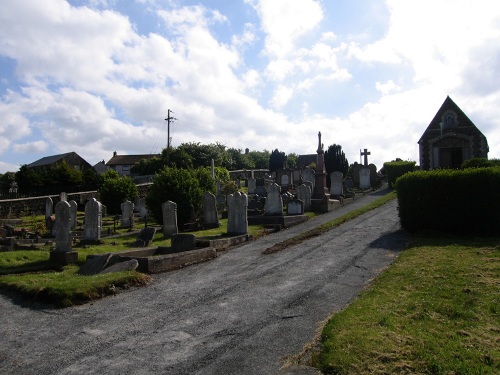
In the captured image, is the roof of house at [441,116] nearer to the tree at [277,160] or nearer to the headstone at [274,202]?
the tree at [277,160]

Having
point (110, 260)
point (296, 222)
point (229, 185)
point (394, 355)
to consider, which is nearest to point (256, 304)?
point (394, 355)

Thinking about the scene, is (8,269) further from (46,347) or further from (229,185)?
(229,185)

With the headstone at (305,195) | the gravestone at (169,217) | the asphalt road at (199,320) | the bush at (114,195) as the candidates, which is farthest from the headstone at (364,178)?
the asphalt road at (199,320)

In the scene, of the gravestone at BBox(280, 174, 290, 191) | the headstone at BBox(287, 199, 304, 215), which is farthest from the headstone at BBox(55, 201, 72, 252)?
the gravestone at BBox(280, 174, 290, 191)

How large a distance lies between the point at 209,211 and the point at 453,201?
29.9ft

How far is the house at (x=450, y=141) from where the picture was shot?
3647 cm

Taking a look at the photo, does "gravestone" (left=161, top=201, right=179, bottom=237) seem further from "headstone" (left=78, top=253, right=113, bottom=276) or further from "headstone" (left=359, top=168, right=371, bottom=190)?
"headstone" (left=359, top=168, right=371, bottom=190)

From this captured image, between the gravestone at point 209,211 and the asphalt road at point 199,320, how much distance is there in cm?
673

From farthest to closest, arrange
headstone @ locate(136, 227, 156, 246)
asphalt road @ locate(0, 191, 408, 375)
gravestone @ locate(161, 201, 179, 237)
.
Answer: gravestone @ locate(161, 201, 179, 237) < headstone @ locate(136, 227, 156, 246) < asphalt road @ locate(0, 191, 408, 375)

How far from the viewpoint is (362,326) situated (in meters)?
5.66

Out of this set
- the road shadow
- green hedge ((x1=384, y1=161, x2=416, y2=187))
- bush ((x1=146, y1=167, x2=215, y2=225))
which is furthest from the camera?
green hedge ((x1=384, y1=161, x2=416, y2=187))

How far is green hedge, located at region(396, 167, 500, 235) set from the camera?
1270cm

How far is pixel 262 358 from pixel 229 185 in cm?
2310

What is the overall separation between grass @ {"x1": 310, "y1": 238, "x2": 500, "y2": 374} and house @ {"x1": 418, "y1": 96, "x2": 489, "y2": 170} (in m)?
30.9
